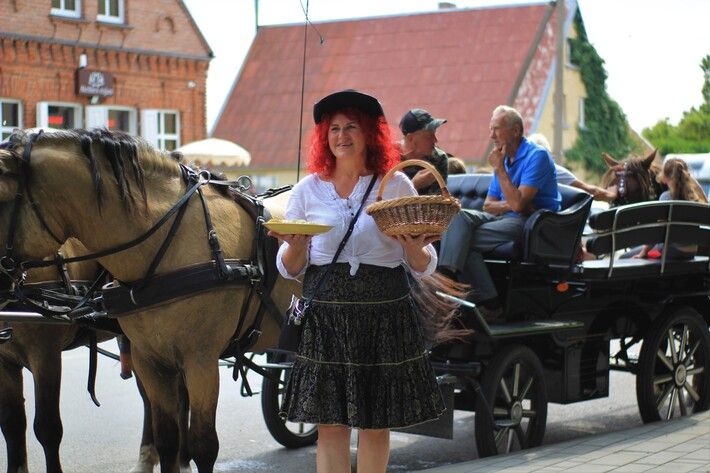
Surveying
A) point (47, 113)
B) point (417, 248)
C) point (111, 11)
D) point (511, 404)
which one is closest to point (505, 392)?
point (511, 404)

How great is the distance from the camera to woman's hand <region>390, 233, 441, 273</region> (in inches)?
180

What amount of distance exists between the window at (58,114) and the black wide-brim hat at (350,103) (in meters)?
24.8

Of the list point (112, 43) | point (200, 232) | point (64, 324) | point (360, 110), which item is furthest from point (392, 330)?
point (112, 43)

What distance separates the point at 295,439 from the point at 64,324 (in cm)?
218

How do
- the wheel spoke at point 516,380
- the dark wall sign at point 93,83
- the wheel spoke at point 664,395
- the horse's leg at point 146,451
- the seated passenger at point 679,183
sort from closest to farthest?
the horse's leg at point 146,451
the wheel spoke at point 516,380
the wheel spoke at point 664,395
the seated passenger at point 679,183
the dark wall sign at point 93,83

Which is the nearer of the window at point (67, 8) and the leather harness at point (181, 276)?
the leather harness at point (181, 276)

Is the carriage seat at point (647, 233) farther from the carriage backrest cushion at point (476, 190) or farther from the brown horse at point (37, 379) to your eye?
the brown horse at point (37, 379)

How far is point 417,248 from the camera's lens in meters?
4.63

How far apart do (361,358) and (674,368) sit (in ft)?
15.8

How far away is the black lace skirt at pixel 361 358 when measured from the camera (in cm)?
470

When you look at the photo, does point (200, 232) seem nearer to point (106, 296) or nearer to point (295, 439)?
point (106, 296)

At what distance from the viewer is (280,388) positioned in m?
8.32

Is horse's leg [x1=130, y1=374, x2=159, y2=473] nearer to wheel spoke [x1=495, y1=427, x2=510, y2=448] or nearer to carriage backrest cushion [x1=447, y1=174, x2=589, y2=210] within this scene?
wheel spoke [x1=495, y1=427, x2=510, y2=448]

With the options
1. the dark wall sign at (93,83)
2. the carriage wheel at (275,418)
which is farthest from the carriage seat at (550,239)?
the dark wall sign at (93,83)
